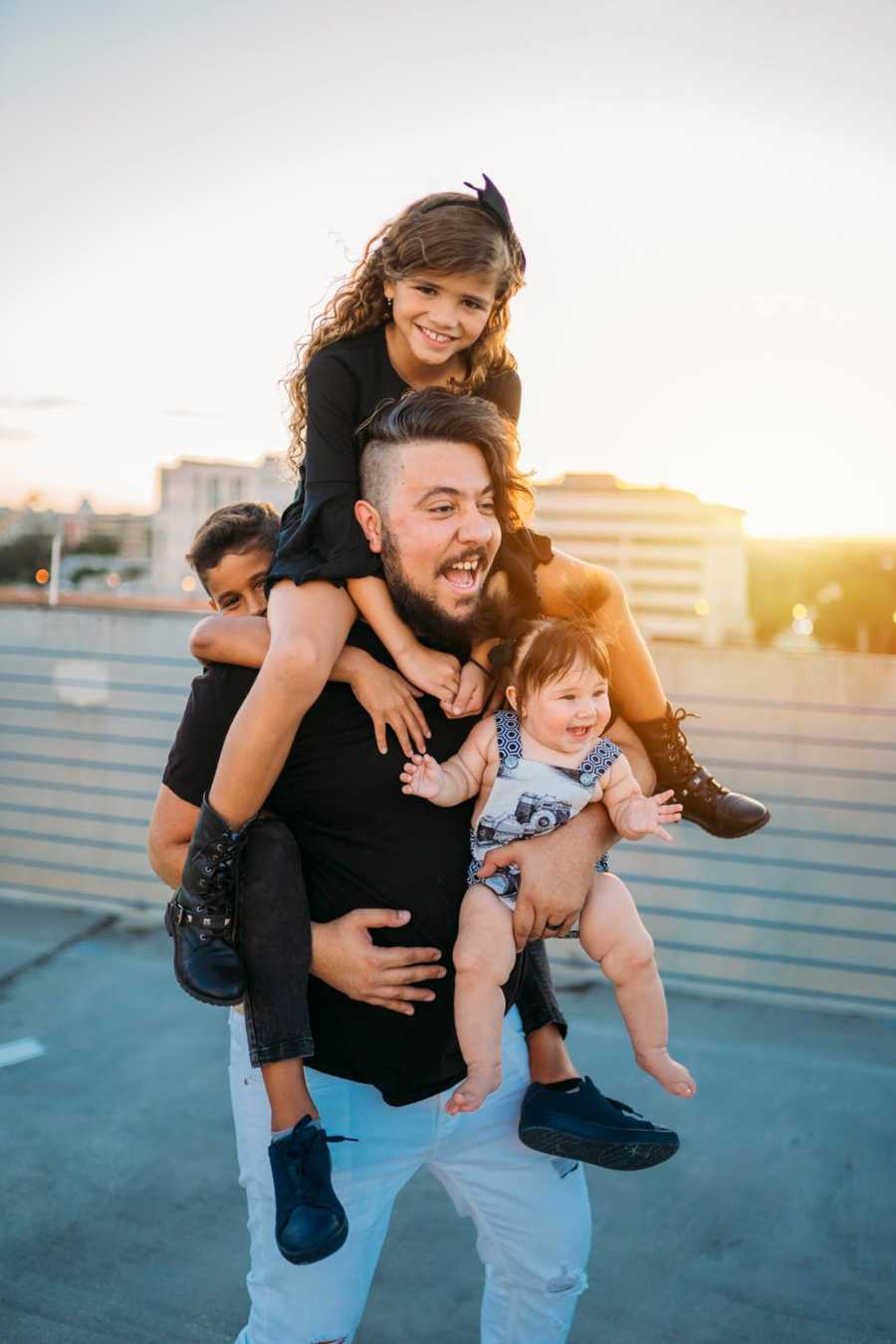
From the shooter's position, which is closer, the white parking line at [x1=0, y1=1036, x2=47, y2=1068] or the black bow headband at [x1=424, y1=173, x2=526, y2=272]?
the black bow headband at [x1=424, y1=173, x2=526, y2=272]

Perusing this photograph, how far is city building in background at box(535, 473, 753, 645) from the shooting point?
245 ft

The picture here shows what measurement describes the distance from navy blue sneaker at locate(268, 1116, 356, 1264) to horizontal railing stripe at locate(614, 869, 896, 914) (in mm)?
4215

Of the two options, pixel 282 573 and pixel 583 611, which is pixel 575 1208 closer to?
pixel 583 611

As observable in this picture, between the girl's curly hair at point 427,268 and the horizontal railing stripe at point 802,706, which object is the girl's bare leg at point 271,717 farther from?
the horizontal railing stripe at point 802,706

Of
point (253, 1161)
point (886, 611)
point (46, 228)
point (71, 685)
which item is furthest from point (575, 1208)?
point (886, 611)

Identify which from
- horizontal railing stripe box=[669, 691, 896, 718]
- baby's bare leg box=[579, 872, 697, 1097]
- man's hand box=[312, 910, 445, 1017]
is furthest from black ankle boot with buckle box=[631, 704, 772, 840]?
horizontal railing stripe box=[669, 691, 896, 718]

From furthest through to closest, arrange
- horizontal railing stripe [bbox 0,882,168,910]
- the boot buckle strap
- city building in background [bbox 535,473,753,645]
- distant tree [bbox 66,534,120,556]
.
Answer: city building in background [bbox 535,473,753,645], distant tree [bbox 66,534,120,556], horizontal railing stripe [bbox 0,882,168,910], the boot buckle strap

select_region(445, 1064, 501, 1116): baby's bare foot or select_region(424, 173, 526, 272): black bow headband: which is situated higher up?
select_region(424, 173, 526, 272): black bow headband

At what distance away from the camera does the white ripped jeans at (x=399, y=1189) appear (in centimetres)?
150

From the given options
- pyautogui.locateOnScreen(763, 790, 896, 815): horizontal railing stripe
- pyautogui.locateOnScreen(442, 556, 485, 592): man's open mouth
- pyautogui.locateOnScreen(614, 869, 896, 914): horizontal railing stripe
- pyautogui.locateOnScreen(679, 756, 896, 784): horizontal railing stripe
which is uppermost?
pyautogui.locateOnScreen(442, 556, 485, 592): man's open mouth

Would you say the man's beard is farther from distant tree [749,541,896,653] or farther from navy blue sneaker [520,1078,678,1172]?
distant tree [749,541,896,653]

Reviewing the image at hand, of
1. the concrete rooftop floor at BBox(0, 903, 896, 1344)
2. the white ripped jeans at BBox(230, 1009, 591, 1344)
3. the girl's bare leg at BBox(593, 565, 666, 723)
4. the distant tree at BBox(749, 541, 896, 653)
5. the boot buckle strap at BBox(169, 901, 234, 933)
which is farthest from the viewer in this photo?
the distant tree at BBox(749, 541, 896, 653)

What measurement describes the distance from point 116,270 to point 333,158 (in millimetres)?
4906

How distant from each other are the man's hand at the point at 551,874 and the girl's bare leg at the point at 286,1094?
1.22 feet
